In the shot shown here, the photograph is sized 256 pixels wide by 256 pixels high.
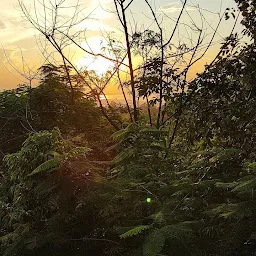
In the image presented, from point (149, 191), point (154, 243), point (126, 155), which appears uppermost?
point (126, 155)

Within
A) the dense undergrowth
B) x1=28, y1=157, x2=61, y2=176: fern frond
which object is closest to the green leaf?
the dense undergrowth

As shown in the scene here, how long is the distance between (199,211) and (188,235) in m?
0.61

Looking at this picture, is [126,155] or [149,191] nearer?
[149,191]

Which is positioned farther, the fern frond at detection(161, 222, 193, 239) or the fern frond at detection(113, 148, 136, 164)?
the fern frond at detection(113, 148, 136, 164)

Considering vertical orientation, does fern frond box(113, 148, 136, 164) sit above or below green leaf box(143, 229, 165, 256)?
above

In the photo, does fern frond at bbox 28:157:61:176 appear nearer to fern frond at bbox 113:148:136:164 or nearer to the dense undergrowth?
the dense undergrowth

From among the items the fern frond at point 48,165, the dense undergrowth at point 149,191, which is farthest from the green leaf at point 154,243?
the fern frond at point 48,165

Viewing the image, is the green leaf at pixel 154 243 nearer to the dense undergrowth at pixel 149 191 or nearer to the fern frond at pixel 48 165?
the dense undergrowth at pixel 149 191

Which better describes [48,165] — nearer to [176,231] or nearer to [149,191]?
[149,191]

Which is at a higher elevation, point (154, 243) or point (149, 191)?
point (149, 191)

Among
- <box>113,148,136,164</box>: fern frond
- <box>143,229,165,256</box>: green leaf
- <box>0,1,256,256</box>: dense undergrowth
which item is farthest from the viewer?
<box>113,148,136,164</box>: fern frond

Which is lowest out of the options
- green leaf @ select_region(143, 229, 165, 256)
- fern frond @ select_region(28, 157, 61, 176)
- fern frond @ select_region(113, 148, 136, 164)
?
green leaf @ select_region(143, 229, 165, 256)

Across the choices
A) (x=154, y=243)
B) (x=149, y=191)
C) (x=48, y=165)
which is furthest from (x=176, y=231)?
(x=48, y=165)

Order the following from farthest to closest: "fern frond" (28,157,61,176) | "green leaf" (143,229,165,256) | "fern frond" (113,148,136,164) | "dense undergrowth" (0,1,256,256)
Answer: "fern frond" (113,148,136,164) → "fern frond" (28,157,61,176) → "dense undergrowth" (0,1,256,256) → "green leaf" (143,229,165,256)
